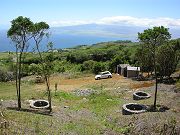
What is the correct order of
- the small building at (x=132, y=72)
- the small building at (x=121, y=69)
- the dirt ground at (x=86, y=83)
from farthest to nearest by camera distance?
the small building at (x=121, y=69) → the small building at (x=132, y=72) → the dirt ground at (x=86, y=83)

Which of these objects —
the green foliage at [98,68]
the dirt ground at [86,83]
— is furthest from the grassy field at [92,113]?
the green foliage at [98,68]

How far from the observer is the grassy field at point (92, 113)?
24.7 meters

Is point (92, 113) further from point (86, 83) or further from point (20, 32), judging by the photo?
point (86, 83)

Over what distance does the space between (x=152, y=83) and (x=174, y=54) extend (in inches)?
261

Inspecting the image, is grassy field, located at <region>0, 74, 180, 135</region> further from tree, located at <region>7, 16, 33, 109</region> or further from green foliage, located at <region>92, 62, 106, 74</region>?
green foliage, located at <region>92, 62, 106, 74</region>

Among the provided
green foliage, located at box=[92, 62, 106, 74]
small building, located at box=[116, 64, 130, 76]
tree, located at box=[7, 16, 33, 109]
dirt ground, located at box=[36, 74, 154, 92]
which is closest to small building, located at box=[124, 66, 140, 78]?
small building, located at box=[116, 64, 130, 76]

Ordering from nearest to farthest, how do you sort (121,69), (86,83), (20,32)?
(20,32) → (86,83) → (121,69)

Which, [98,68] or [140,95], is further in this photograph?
[98,68]

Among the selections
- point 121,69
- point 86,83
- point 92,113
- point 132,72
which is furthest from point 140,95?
point 121,69

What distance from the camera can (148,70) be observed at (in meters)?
61.4

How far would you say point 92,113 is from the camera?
113ft

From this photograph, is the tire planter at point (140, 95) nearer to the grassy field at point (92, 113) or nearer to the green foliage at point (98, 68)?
the grassy field at point (92, 113)

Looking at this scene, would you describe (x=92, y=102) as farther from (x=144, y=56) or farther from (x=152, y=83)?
(x=144, y=56)

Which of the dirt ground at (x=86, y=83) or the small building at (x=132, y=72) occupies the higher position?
the small building at (x=132, y=72)
